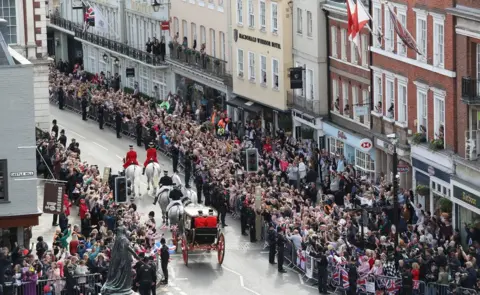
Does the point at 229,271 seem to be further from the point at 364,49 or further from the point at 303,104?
the point at 303,104

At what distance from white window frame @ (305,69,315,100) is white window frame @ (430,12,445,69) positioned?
58.1ft

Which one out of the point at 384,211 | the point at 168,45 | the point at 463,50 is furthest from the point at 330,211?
the point at 168,45

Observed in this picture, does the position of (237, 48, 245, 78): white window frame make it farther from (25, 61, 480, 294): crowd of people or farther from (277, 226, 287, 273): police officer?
(277, 226, 287, 273): police officer

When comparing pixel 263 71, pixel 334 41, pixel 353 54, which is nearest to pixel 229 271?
pixel 353 54

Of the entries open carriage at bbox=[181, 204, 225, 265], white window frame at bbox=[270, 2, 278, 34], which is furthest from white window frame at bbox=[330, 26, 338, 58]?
open carriage at bbox=[181, 204, 225, 265]

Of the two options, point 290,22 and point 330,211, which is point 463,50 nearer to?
point 330,211

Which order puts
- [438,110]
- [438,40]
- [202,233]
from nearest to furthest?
[202,233] < [438,40] < [438,110]

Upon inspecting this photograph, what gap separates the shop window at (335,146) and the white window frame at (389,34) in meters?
7.43

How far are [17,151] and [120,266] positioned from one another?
48.9ft

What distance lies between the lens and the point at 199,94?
10400 centimetres

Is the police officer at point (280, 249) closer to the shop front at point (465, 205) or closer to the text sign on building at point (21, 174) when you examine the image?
the shop front at point (465, 205)

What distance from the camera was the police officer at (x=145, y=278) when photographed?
189ft

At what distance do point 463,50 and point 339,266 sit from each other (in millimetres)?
12038

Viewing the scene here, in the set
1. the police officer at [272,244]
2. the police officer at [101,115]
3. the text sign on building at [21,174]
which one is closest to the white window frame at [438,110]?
the police officer at [272,244]
